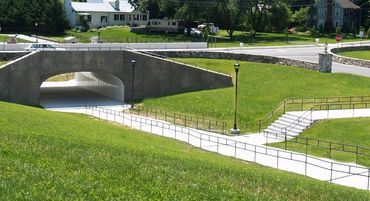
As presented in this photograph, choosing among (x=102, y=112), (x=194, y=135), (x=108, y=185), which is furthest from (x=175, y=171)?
(x=102, y=112)

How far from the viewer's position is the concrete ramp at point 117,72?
4616 cm

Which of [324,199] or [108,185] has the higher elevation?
[108,185]

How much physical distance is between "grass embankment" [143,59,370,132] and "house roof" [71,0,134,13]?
179 ft

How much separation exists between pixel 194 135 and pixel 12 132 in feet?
57.1

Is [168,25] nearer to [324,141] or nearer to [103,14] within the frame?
[103,14]

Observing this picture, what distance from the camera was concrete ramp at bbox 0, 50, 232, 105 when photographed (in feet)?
151

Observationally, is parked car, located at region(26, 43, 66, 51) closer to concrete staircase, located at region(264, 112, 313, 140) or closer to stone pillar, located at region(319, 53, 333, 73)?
stone pillar, located at region(319, 53, 333, 73)

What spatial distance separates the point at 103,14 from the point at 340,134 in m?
74.2

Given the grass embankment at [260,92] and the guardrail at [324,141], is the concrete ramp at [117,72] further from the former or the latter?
the guardrail at [324,141]

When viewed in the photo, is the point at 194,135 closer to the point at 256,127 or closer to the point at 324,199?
the point at 256,127

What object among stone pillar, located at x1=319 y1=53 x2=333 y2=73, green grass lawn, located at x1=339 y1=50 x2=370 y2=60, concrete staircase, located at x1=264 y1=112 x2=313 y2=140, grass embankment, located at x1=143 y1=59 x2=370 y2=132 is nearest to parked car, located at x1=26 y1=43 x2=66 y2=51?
grass embankment, located at x1=143 y1=59 x2=370 y2=132

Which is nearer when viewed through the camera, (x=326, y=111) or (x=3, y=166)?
(x=3, y=166)

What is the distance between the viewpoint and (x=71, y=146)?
60.6ft

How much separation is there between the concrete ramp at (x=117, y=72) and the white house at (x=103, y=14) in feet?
153
